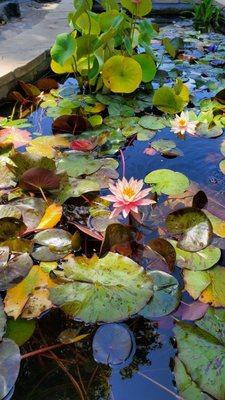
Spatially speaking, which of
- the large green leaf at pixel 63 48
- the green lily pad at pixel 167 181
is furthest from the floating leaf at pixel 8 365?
the large green leaf at pixel 63 48

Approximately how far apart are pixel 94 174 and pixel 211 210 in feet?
1.59

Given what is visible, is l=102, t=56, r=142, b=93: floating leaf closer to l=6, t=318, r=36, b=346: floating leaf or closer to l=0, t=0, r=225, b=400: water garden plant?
l=0, t=0, r=225, b=400: water garden plant

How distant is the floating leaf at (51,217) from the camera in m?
1.24

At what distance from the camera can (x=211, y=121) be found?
1.98 meters

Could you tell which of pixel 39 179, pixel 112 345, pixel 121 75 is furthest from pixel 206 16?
pixel 112 345

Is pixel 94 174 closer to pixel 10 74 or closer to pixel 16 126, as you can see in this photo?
pixel 16 126

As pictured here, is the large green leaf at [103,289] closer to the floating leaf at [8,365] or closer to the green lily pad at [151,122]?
the floating leaf at [8,365]

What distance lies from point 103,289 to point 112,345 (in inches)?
5.5

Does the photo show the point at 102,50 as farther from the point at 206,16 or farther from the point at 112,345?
the point at 206,16

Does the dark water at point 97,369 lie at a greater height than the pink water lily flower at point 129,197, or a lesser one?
lesser

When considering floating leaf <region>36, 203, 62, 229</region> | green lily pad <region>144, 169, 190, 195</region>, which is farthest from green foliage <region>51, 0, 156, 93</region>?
floating leaf <region>36, 203, 62, 229</region>

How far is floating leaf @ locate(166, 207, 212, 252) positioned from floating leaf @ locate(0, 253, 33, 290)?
453 mm

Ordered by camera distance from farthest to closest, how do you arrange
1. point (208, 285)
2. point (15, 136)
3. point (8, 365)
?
point (15, 136)
point (208, 285)
point (8, 365)

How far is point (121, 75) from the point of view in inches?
84.0
